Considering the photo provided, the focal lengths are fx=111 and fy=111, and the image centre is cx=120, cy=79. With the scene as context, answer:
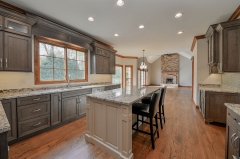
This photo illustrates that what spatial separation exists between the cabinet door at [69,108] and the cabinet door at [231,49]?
3.75m

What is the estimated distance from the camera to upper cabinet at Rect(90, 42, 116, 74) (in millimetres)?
4211

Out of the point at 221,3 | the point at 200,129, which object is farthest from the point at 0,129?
the point at 221,3

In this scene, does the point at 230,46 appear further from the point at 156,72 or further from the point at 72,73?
the point at 156,72

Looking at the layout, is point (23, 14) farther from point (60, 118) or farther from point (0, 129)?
point (0, 129)

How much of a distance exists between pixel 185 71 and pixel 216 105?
32.3ft

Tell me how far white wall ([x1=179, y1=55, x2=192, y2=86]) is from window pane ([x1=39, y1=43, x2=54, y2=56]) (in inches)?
469

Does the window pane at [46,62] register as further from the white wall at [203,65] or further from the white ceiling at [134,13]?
the white wall at [203,65]

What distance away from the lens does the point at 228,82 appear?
319 cm

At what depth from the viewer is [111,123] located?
1758 millimetres

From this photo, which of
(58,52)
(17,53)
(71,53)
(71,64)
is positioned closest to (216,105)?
(71,64)

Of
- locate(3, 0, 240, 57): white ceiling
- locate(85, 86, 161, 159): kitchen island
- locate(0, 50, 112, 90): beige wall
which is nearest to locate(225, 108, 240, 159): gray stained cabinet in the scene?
locate(85, 86, 161, 159): kitchen island

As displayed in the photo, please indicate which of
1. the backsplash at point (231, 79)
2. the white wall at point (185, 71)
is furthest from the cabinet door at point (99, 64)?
the white wall at point (185, 71)

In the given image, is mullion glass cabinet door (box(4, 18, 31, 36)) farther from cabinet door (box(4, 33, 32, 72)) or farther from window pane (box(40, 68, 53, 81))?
window pane (box(40, 68, 53, 81))

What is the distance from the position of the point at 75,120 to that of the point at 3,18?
2651 millimetres
